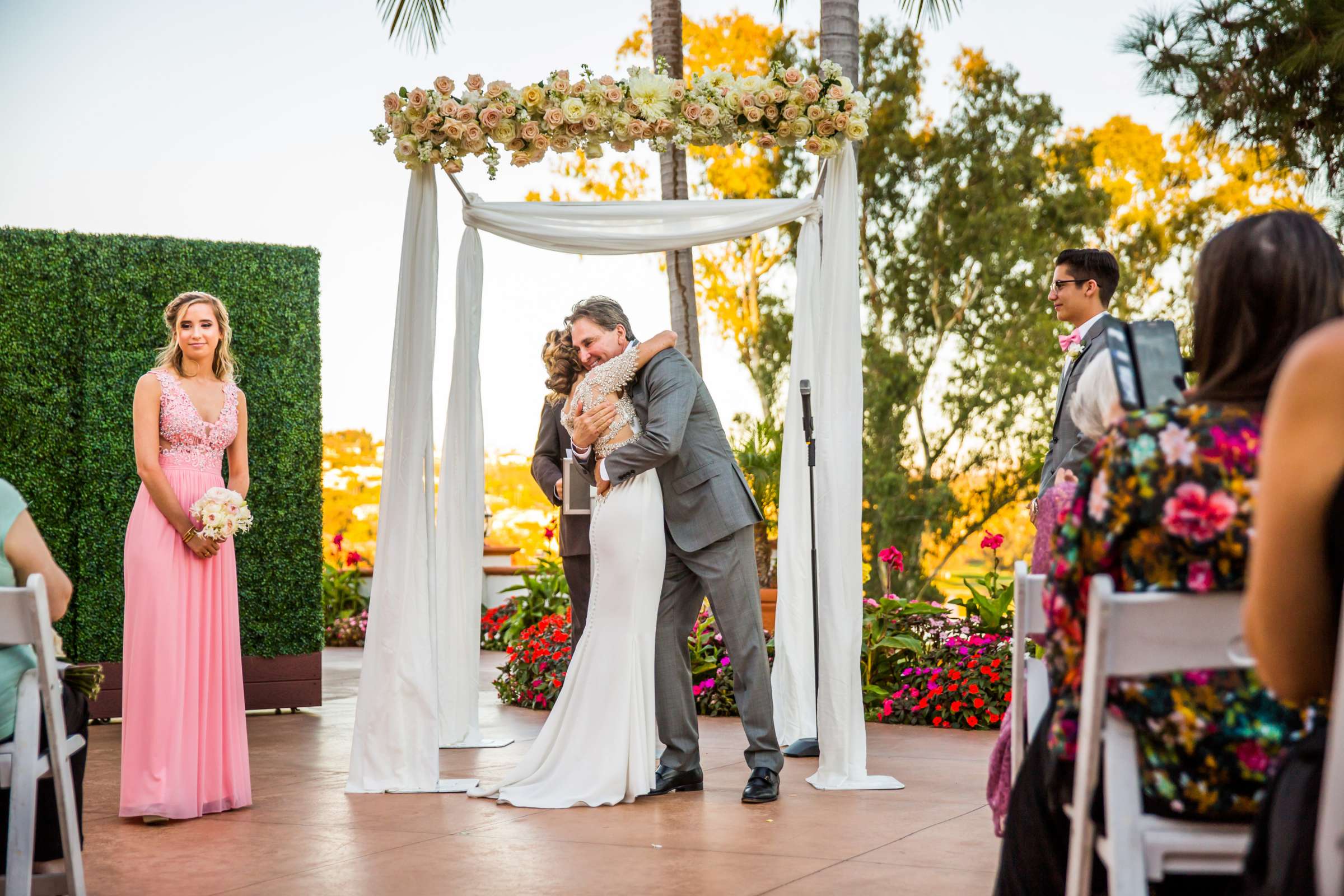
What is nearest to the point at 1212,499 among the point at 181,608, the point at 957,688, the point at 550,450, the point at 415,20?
the point at 181,608

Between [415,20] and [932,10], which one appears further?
[415,20]

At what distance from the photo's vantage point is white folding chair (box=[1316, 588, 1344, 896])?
147 centimetres

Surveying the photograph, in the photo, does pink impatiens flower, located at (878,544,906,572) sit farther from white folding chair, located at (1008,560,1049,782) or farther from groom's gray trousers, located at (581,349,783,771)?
white folding chair, located at (1008,560,1049,782)

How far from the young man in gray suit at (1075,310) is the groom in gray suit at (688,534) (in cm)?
121

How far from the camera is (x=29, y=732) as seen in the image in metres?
2.90

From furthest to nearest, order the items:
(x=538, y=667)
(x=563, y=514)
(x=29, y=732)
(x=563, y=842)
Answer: (x=538, y=667), (x=563, y=514), (x=563, y=842), (x=29, y=732)

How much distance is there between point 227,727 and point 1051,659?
136 inches

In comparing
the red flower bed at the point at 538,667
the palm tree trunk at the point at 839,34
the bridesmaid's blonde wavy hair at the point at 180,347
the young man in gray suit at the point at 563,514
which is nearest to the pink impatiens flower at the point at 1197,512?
the bridesmaid's blonde wavy hair at the point at 180,347

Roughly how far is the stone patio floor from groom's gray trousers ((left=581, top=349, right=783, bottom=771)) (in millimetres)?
313

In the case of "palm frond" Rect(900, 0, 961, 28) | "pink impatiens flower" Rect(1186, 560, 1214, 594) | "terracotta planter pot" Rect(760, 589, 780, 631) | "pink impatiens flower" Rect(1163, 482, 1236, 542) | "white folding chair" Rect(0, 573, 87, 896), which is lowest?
"terracotta planter pot" Rect(760, 589, 780, 631)

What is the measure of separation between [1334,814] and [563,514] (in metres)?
4.96

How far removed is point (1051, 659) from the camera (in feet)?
7.73

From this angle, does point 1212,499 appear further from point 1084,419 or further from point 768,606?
point 768,606

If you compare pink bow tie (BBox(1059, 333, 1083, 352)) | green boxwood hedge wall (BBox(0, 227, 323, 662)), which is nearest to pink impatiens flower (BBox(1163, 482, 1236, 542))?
pink bow tie (BBox(1059, 333, 1083, 352))
